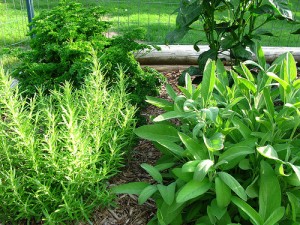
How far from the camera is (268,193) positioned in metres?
2.00

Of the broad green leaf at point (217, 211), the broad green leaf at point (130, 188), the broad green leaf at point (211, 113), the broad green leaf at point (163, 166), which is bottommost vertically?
the broad green leaf at point (130, 188)

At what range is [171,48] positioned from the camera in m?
4.55

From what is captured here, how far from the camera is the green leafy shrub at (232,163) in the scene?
194 cm

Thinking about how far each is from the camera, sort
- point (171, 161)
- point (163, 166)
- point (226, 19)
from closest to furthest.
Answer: point (163, 166) < point (171, 161) < point (226, 19)

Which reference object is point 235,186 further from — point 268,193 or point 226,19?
point 226,19

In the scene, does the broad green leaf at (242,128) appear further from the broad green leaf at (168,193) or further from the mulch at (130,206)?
the mulch at (130,206)

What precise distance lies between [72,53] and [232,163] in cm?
171

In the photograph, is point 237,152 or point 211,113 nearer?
point 211,113

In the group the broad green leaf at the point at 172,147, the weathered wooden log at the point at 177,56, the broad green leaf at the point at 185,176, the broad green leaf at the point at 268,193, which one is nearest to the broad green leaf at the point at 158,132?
the broad green leaf at the point at 172,147

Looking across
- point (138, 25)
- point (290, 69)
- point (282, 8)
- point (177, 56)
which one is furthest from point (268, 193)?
point (138, 25)

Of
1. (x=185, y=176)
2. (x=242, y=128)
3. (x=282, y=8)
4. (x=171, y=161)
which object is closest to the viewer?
(x=185, y=176)

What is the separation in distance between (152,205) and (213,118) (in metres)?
A: 0.81

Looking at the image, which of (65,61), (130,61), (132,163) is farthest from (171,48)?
(132,163)

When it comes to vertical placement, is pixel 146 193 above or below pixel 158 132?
below
